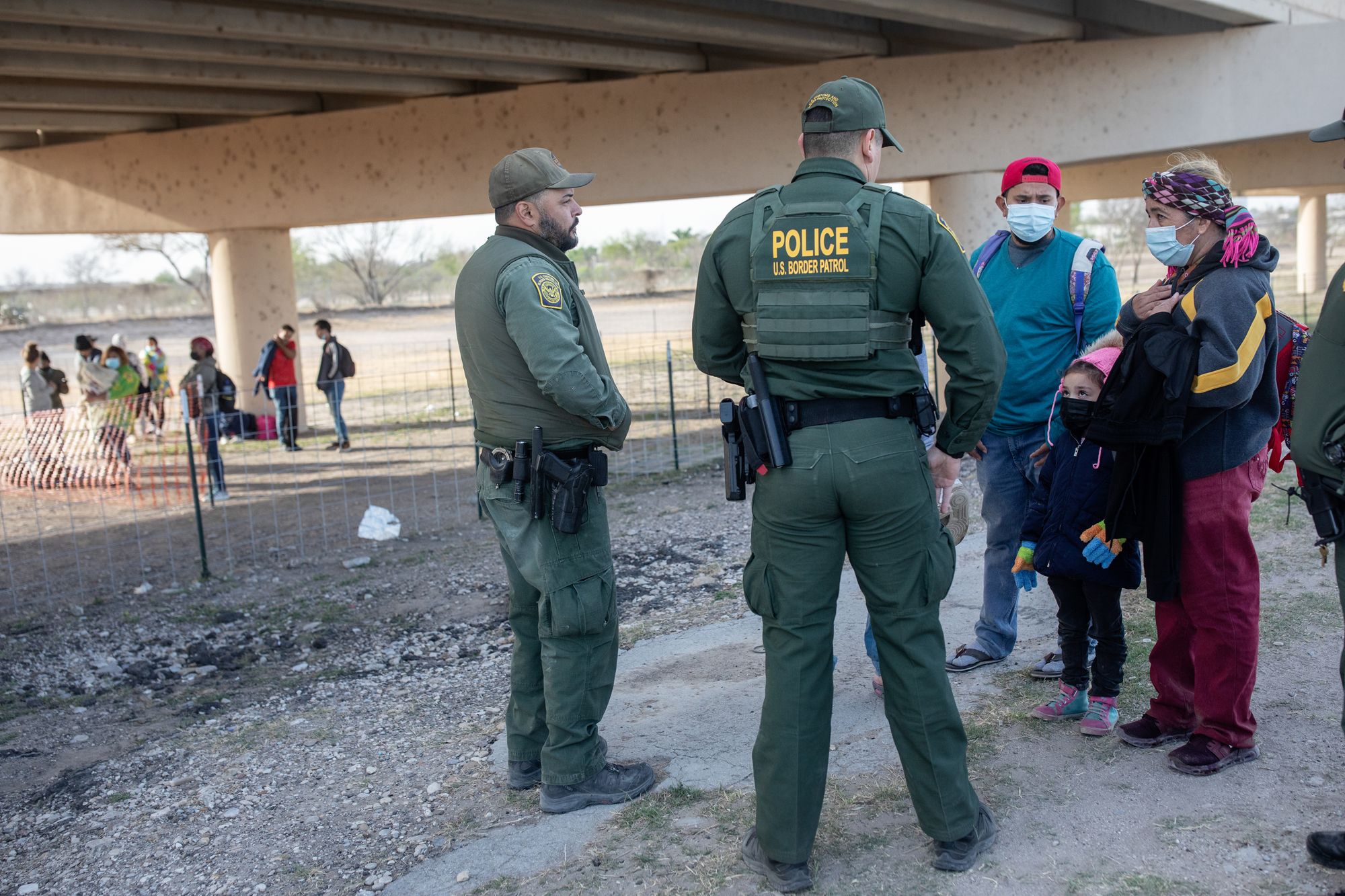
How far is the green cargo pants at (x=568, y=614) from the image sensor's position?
3631mm

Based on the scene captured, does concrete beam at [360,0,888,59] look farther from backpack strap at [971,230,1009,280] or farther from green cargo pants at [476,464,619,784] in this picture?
green cargo pants at [476,464,619,784]

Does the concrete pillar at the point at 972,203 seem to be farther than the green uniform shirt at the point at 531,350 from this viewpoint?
Yes

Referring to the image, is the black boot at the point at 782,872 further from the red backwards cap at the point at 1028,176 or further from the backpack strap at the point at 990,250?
the red backwards cap at the point at 1028,176

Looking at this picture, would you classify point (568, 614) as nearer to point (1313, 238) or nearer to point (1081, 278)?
point (1081, 278)

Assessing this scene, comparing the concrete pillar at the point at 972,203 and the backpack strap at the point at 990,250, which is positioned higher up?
the concrete pillar at the point at 972,203

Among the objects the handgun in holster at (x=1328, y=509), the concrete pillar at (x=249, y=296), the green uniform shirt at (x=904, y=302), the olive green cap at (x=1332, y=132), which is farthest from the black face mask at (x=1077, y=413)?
the concrete pillar at (x=249, y=296)

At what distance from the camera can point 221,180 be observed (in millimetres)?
14211

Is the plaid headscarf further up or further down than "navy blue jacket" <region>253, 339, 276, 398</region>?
further up

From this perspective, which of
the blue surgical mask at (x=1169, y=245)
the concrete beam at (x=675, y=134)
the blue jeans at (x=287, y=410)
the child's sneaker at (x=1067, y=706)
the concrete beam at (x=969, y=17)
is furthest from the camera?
the blue jeans at (x=287, y=410)

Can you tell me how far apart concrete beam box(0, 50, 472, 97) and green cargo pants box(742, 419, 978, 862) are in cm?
951

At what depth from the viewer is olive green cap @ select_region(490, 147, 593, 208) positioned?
3652 mm

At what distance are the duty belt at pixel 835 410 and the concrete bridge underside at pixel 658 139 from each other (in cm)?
916

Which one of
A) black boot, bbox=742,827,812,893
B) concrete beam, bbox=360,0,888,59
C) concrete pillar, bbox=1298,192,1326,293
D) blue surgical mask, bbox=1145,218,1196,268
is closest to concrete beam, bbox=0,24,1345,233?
concrete beam, bbox=360,0,888,59

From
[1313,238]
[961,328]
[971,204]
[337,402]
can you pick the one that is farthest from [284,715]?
[1313,238]
